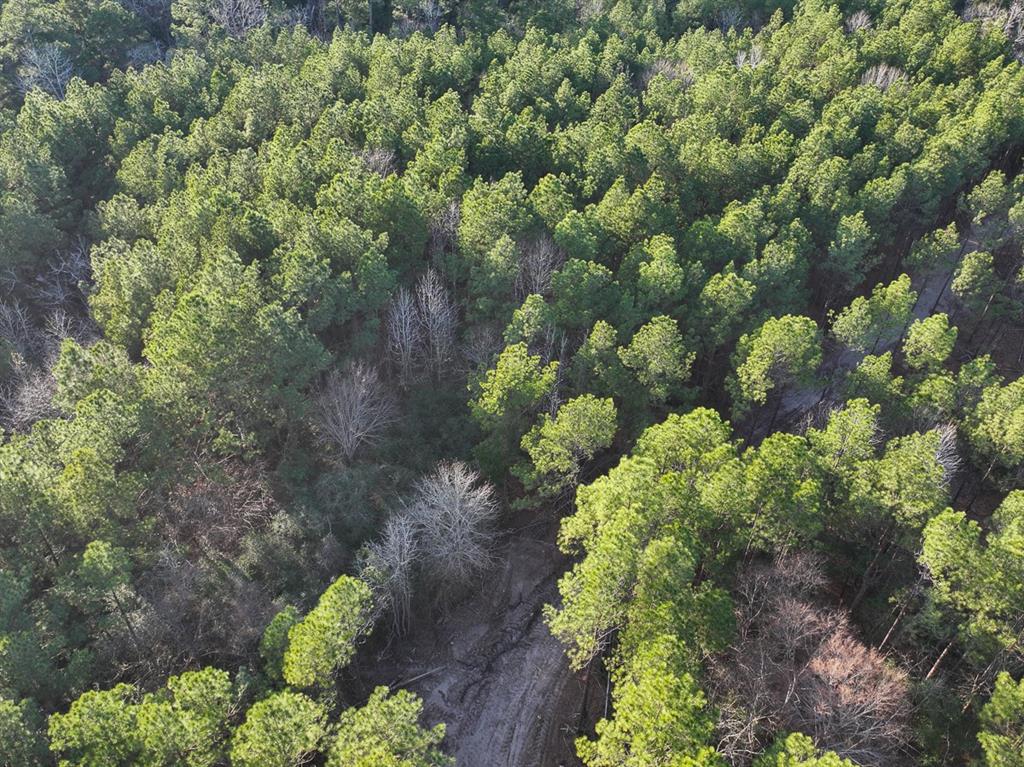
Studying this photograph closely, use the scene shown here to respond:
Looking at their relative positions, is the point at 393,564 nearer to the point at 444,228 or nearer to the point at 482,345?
the point at 482,345

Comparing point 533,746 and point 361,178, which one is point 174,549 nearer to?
point 533,746

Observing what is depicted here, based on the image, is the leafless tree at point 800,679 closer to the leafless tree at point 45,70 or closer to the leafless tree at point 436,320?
the leafless tree at point 436,320

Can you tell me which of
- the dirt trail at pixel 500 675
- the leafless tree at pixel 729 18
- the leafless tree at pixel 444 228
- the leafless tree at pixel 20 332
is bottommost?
the dirt trail at pixel 500 675

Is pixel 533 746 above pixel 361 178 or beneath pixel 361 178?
beneath

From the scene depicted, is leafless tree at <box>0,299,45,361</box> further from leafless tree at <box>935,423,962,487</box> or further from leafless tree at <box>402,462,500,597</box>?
leafless tree at <box>935,423,962,487</box>

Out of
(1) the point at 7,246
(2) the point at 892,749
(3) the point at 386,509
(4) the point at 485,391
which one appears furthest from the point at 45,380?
(2) the point at 892,749

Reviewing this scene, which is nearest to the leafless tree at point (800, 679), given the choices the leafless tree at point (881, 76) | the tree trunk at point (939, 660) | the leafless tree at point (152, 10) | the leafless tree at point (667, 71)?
the tree trunk at point (939, 660)
